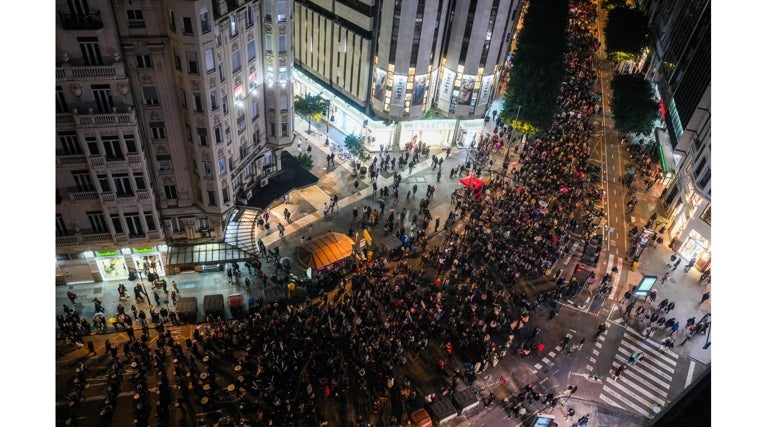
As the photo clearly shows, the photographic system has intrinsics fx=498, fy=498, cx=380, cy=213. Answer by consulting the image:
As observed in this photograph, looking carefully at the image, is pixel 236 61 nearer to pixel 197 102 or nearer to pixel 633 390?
pixel 197 102

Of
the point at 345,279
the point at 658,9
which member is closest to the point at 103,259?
the point at 345,279

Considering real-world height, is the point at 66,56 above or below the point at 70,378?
above

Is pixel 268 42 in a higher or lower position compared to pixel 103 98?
higher

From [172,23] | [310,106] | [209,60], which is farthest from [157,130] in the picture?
[310,106]

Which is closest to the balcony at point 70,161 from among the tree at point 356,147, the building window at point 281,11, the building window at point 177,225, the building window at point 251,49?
the building window at point 177,225

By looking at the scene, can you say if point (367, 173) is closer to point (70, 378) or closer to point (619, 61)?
point (70, 378)

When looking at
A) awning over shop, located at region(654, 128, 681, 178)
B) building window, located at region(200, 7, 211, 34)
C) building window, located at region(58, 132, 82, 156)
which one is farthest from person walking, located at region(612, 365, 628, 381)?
building window, located at region(58, 132, 82, 156)
